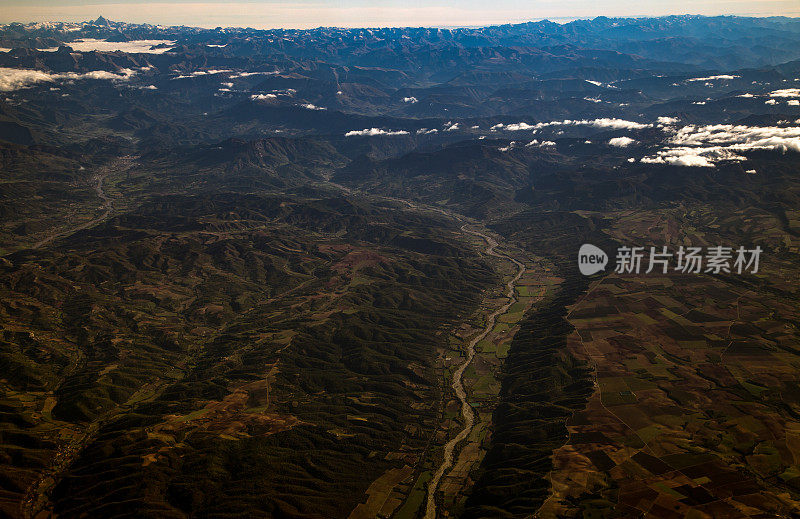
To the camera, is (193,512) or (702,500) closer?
(702,500)

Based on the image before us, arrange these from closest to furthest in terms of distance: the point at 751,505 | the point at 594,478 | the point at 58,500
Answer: the point at 751,505 < the point at 594,478 < the point at 58,500

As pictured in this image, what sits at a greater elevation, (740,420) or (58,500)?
(740,420)

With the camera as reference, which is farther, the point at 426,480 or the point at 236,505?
the point at 426,480

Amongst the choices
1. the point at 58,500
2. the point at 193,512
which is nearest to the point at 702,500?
the point at 193,512

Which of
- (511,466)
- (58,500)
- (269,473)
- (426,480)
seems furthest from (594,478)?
(58,500)

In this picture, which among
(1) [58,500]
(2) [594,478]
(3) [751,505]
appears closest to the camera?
(3) [751,505]

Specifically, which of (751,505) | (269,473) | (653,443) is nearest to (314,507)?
(269,473)

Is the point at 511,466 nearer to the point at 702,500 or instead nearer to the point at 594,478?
the point at 594,478

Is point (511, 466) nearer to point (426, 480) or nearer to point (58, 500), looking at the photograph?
point (426, 480)

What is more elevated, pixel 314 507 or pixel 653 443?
pixel 653 443
